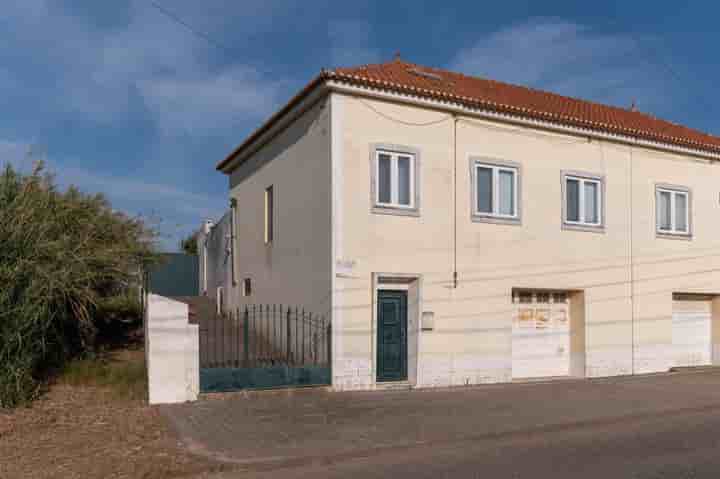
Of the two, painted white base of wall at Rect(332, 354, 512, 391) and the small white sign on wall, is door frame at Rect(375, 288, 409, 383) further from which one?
the small white sign on wall

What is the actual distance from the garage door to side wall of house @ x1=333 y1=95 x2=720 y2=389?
0.57 metres

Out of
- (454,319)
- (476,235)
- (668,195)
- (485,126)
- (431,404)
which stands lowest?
(431,404)

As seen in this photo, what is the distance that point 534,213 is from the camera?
1479 cm

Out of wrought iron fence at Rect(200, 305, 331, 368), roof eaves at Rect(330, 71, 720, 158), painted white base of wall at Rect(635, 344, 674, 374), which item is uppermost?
roof eaves at Rect(330, 71, 720, 158)

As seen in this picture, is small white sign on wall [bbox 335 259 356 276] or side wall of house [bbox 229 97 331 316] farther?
side wall of house [bbox 229 97 331 316]

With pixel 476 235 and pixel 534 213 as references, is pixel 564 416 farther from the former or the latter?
pixel 534 213

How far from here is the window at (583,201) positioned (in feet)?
50.9

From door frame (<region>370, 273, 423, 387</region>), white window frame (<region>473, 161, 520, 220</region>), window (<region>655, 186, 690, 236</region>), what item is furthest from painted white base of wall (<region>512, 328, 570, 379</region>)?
window (<region>655, 186, 690, 236</region>)

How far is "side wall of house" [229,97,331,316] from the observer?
12.9 m

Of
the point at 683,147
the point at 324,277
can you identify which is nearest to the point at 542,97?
the point at 683,147

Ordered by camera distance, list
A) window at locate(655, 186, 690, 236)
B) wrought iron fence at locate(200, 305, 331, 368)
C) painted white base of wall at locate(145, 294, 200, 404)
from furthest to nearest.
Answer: window at locate(655, 186, 690, 236)
wrought iron fence at locate(200, 305, 331, 368)
painted white base of wall at locate(145, 294, 200, 404)

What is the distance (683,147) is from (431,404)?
35.5 feet

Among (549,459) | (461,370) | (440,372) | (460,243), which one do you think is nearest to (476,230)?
(460,243)

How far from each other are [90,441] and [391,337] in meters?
6.33
